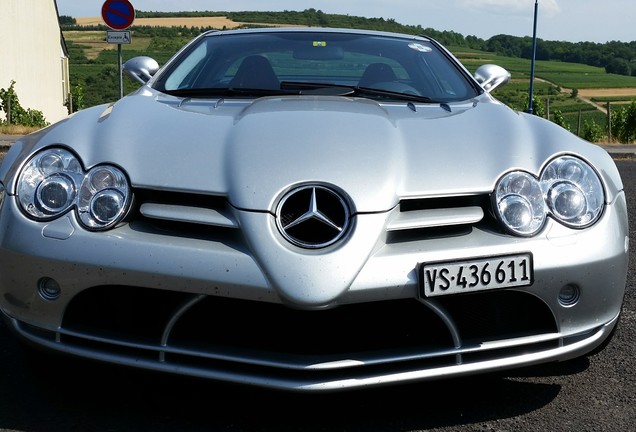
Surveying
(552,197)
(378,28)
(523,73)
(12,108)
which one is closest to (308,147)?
(552,197)

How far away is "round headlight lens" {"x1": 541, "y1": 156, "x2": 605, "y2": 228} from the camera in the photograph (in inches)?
113

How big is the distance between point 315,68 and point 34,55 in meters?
33.3

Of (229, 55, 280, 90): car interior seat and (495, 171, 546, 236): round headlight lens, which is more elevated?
(229, 55, 280, 90): car interior seat

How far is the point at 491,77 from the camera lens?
452 cm

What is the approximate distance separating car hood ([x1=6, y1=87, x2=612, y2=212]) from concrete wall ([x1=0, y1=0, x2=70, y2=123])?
2574 centimetres

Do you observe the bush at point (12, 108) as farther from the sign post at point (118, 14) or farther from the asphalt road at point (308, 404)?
the asphalt road at point (308, 404)

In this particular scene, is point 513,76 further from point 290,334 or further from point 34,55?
point 290,334

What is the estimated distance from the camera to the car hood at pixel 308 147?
2.74 meters

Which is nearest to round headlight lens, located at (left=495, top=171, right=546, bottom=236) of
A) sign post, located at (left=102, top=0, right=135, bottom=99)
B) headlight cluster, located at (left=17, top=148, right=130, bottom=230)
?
headlight cluster, located at (left=17, top=148, right=130, bottom=230)

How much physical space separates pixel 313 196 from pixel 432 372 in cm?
62

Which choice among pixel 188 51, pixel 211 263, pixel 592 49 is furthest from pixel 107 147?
pixel 592 49

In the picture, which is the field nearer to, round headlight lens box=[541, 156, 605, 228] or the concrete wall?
the concrete wall

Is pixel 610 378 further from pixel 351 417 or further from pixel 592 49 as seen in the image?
pixel 592 49

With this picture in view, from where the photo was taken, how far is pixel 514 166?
2.92 metres
